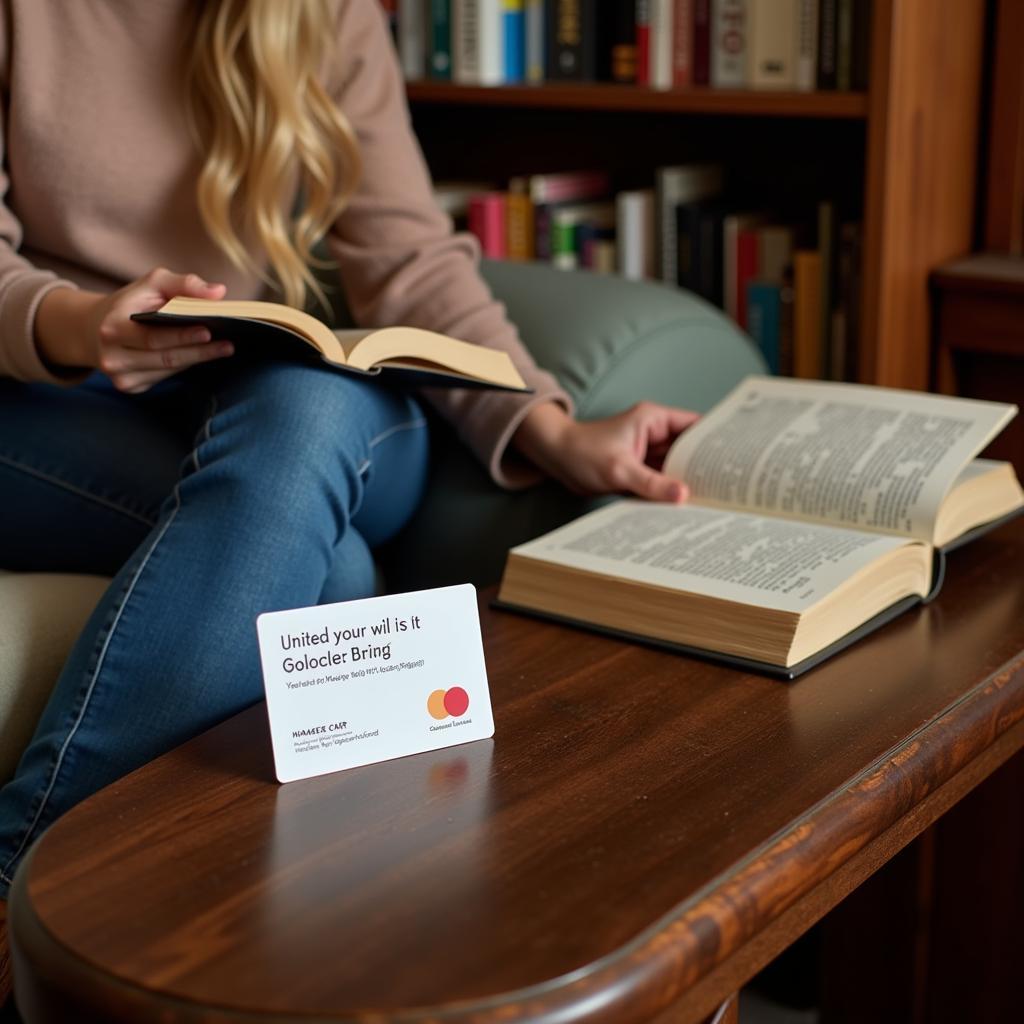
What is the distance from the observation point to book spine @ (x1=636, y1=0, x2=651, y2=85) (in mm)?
1388

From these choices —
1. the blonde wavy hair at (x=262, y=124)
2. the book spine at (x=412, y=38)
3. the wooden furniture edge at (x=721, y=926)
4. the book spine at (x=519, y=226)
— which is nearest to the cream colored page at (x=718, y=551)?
the wooden furniture edge at (x=721, y=926)

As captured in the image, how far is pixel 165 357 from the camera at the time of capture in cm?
89

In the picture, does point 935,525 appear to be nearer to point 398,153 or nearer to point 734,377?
point 734,377

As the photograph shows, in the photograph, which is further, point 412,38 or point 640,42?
point 412,38

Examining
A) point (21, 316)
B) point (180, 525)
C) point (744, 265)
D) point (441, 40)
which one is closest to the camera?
point (180, 525)

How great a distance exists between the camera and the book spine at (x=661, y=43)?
1373 mm

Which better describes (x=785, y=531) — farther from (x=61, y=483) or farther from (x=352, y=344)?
(x=61, y=483)

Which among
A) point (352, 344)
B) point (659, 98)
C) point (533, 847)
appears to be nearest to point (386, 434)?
point (352, 344)

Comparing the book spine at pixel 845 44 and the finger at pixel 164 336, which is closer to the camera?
the finger at pixel 164 336

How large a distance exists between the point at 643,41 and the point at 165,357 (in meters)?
0.72

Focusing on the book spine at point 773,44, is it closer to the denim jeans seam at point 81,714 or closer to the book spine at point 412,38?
the book spine at point 412,38

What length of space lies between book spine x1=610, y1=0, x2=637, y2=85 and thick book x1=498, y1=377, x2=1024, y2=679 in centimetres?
50

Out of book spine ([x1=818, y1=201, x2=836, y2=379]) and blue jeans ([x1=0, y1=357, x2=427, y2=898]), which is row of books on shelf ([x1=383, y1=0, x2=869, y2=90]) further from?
blue jeans ([x1=0, y1=357, x2=427, y2=898])

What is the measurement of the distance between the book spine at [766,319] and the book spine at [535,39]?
33 centimetres
